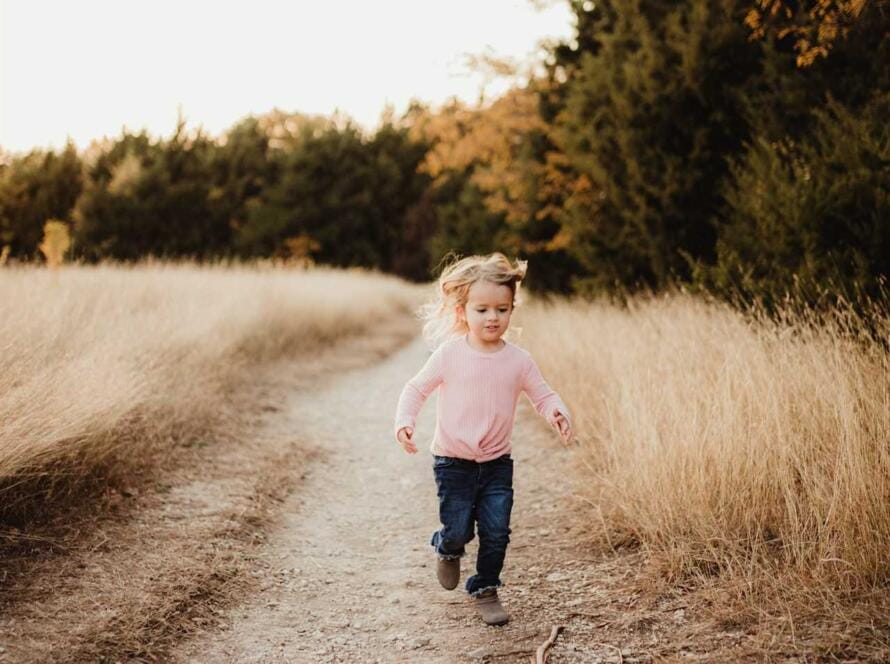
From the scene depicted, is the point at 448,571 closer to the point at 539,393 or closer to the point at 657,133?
the point at 539,393

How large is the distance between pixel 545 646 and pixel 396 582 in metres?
1.18

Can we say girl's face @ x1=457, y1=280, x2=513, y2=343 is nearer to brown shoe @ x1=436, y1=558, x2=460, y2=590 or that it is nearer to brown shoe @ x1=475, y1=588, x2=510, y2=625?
brown shoe @ x1=436, y1=558, x2=460, y2=590

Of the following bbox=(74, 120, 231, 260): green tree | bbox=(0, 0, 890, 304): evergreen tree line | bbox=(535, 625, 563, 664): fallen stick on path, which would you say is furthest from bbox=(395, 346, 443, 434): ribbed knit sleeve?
bbox=(74, 120, 231, 260): green tree

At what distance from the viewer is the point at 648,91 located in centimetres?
948

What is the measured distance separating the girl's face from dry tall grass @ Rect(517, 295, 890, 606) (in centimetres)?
136

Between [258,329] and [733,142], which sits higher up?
[733,142]

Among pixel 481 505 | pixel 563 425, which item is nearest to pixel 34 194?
pixel 481 505

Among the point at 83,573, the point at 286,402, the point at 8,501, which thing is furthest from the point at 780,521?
the point at 286,402

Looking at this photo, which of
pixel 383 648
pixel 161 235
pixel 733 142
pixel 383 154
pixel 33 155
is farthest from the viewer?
pixel 383 154

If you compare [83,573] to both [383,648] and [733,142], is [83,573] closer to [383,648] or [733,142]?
[383,648]

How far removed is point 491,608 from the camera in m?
3.30

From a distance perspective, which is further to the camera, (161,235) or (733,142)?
(161,235)

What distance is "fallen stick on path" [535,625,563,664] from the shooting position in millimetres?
2830

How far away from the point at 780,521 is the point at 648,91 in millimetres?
7503
